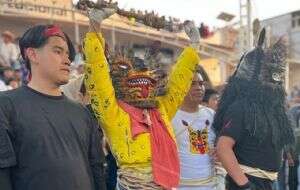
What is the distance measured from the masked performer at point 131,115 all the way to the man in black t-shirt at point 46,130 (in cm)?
15

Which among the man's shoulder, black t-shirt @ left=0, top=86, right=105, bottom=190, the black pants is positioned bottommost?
the black pants

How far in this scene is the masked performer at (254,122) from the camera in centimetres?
358

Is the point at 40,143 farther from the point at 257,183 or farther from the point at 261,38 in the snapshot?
the point at 261,38

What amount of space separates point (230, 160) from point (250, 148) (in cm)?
23

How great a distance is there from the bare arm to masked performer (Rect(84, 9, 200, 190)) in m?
0.40

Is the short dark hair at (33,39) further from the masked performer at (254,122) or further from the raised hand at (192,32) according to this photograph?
the masked performer at (254,122)

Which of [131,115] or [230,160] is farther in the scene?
[230,160]

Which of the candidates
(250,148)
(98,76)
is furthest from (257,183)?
(98,76)

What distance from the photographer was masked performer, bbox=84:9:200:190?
120 inches

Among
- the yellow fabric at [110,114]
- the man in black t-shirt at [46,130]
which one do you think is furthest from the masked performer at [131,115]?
the man in black t-shirt at [46,130]

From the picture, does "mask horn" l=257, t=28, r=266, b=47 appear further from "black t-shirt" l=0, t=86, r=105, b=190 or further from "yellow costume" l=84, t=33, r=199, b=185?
"black t-shirt" l=0, t=86, r=105, b=190

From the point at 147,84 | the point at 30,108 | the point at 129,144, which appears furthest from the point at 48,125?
the point at 147,84

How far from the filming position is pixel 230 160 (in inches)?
138

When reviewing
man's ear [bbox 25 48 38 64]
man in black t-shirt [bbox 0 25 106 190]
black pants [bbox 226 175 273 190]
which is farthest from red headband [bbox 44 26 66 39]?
black pants [bbox 226 175 273 190]
